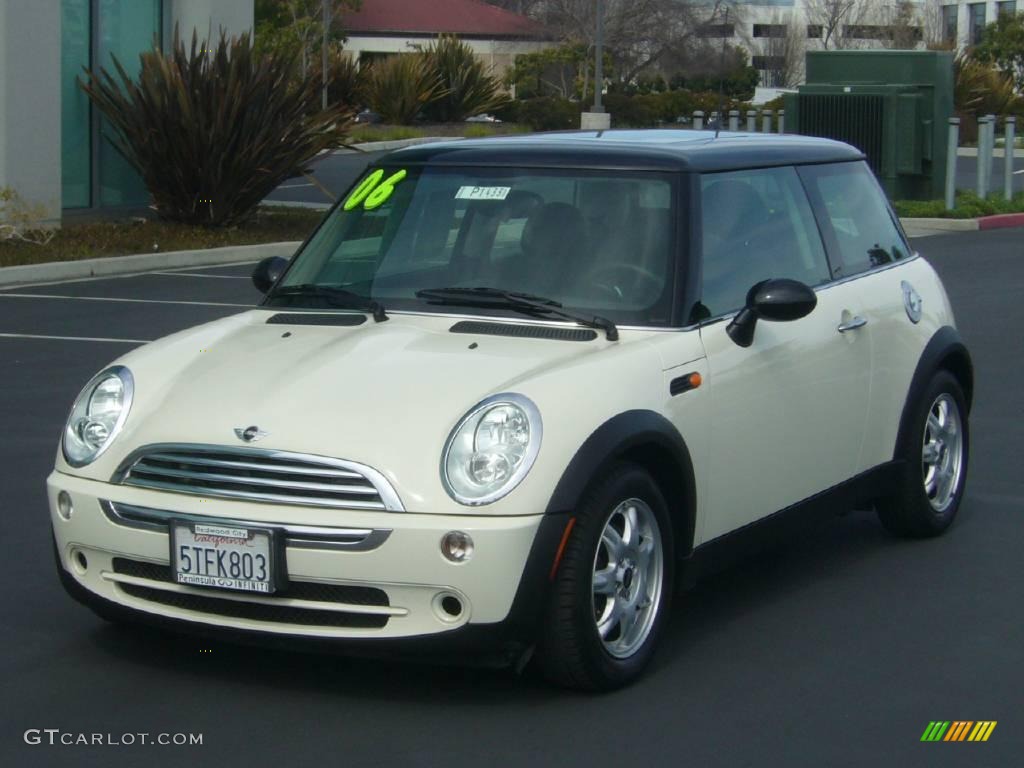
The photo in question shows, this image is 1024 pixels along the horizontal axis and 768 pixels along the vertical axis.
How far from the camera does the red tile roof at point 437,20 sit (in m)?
83.1

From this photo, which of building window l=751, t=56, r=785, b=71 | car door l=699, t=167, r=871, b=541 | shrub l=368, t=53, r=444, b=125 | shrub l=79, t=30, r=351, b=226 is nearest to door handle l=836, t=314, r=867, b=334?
car door l=699, t=167, r=871, b=541

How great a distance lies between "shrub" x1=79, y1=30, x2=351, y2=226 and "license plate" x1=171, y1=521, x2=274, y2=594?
14.4 m

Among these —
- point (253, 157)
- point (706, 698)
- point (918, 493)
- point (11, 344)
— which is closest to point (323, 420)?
point (706, 698)

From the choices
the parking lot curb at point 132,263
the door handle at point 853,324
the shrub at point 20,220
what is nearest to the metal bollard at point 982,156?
the parking lot curb at point 132,263

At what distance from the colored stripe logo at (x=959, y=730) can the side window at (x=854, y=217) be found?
7.12 feet

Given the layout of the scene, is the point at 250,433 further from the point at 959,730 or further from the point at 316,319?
the point at 959,730

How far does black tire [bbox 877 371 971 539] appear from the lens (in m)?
6.89

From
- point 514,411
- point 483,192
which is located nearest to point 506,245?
point 483,192

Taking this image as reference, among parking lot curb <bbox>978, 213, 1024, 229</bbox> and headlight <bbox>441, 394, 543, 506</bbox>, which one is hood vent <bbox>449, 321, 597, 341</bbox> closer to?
headlight <bbox>441, 394, 543, 506</bbox>

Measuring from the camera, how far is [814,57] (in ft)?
79.7

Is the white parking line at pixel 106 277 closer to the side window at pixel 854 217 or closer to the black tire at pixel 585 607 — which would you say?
the side window at pixel 854 217

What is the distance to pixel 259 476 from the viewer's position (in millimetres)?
4855

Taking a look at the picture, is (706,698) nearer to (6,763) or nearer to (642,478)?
(642,478)

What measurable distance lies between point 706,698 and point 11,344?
A: 27.1 ft
